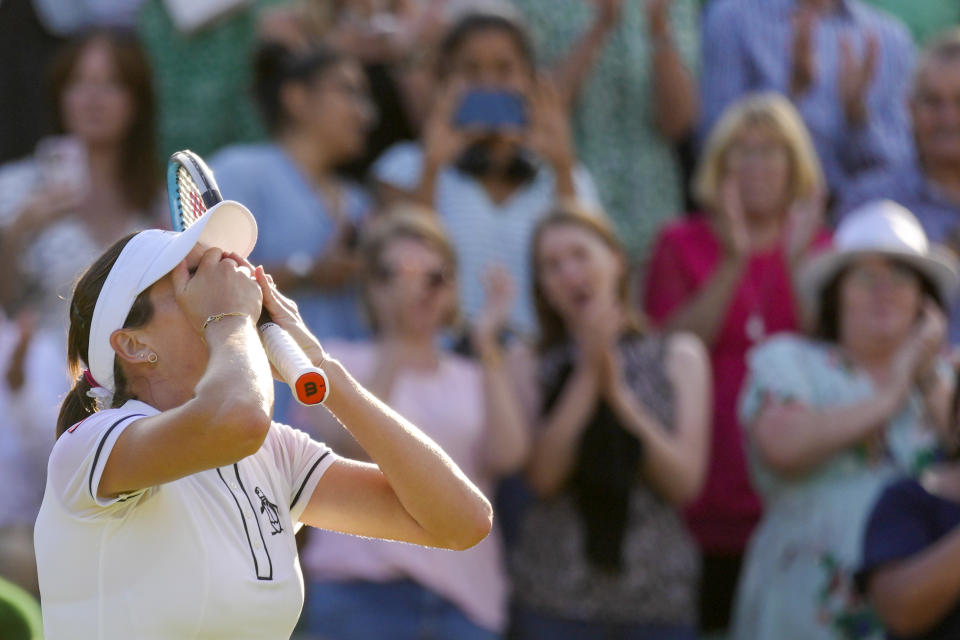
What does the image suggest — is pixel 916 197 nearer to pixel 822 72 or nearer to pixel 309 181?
pixel 822 72

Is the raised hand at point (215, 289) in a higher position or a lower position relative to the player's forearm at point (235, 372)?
higher

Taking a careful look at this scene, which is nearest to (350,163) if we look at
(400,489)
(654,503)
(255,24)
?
(255,24)

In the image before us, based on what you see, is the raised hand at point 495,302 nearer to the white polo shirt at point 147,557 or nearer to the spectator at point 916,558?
the spectator at point 916,558

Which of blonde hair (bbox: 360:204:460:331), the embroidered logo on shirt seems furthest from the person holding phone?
the embroidered logo on shirt

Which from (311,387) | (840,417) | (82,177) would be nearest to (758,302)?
(840,417)

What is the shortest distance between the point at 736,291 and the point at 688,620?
1448 millimetres

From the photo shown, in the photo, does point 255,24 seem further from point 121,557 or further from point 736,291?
point 121,557

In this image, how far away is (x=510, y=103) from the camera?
6.31 meters

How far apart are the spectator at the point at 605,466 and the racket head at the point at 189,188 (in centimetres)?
259

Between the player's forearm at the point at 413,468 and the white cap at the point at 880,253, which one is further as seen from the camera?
the white cap at the point at 880,253

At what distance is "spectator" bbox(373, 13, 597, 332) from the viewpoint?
6125 mm

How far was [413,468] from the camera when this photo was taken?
2.77 meters

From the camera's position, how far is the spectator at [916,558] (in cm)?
423

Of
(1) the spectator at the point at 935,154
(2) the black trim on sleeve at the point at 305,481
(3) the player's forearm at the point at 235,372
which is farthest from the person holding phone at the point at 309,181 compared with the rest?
(3) the player's forearm at the point at 235,372
